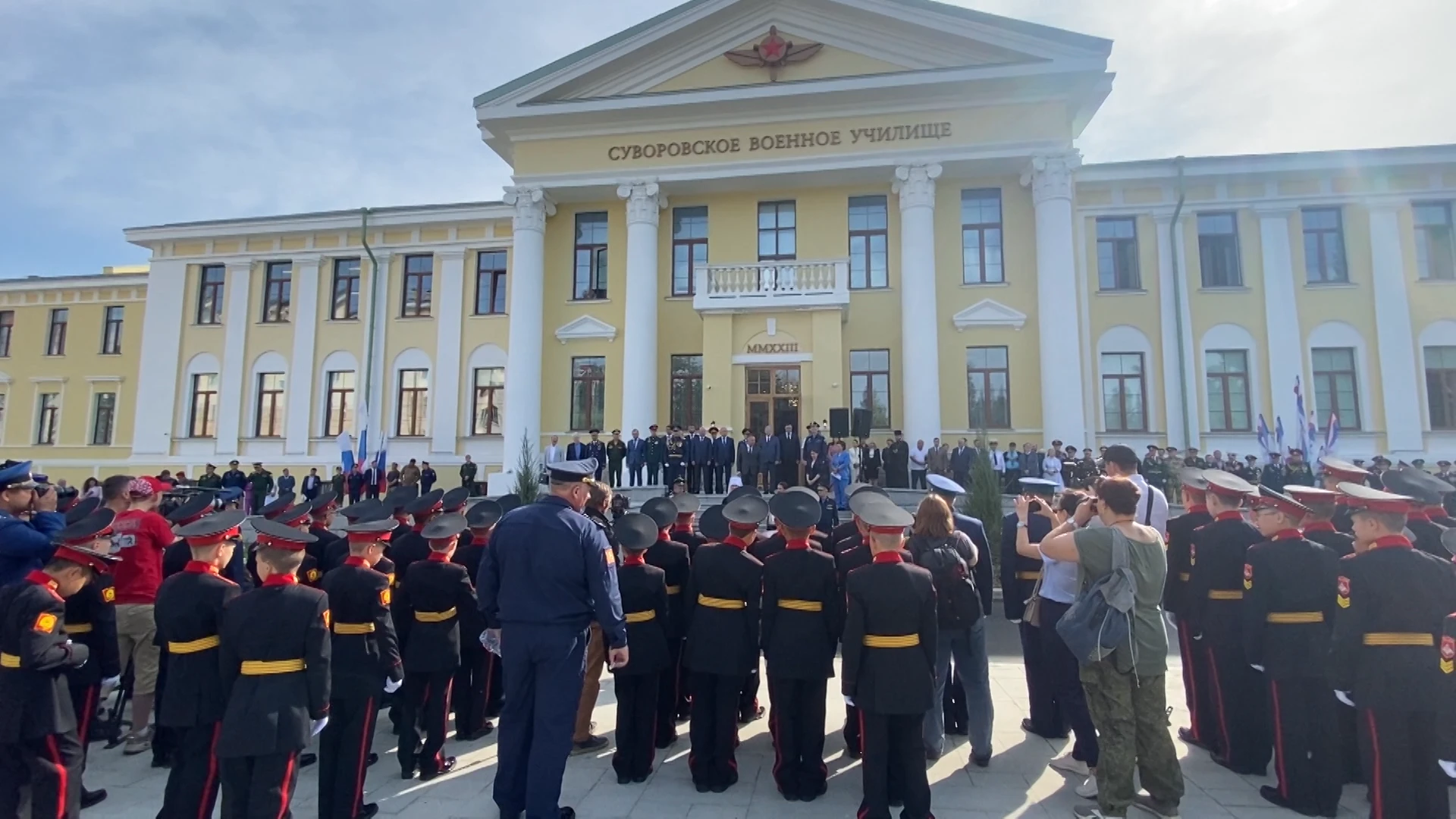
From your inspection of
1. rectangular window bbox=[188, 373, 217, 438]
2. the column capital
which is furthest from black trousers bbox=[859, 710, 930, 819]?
rectangular window bbox=[188, 373, 217, 438]

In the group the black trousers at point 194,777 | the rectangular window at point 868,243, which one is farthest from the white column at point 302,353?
the black trousers at point 194,777

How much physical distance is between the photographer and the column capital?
1843 cm

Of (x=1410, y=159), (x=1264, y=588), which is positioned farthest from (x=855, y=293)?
(x=1264, y=588)

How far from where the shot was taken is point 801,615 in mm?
4766

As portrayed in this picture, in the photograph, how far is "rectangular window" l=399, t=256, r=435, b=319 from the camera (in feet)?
81.5

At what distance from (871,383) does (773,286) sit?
12.9 feet

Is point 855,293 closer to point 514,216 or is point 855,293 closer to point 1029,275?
point 1029,275

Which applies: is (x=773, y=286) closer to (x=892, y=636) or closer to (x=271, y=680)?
(x=892, y=636)

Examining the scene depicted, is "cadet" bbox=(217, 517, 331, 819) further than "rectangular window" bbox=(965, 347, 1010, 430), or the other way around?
"rectangular window" bbox=(965, 347, 1010, 430)

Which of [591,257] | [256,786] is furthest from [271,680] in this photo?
[591,257]

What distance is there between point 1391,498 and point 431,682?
5.99m

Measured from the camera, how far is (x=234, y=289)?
25.3 metres

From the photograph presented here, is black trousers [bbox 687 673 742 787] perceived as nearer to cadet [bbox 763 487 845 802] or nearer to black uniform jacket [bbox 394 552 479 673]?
cadet [bbox 763 487 845 802]

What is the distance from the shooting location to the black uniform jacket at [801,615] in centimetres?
470
